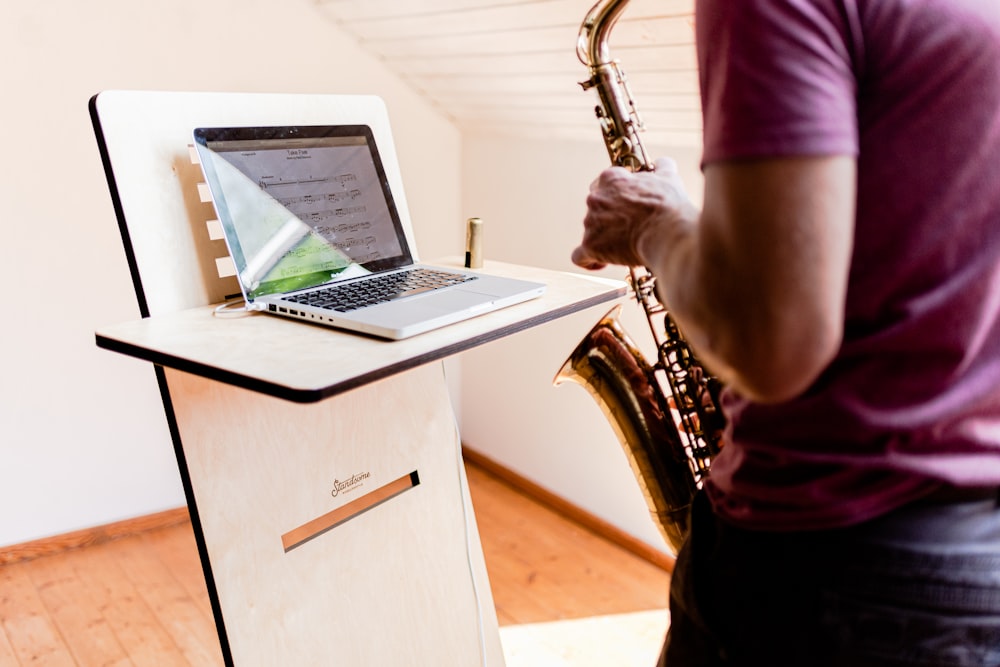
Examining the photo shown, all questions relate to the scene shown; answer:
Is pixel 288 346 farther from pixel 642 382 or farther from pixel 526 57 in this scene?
pixel 526 57

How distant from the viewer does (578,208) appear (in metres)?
2.57

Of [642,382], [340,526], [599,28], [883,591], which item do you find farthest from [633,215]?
[340,526]

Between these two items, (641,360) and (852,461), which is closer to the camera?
(852,461)

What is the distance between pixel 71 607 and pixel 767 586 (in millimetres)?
2168

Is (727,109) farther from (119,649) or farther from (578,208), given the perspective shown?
(119,649)

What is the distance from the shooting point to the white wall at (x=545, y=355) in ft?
8.42

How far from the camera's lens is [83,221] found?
92.0 inches

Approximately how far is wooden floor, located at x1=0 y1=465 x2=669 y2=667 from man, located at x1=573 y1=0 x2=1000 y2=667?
1656 millimetres

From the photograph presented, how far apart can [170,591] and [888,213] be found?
7.57 ft

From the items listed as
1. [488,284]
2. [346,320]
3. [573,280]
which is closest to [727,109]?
[346,320]

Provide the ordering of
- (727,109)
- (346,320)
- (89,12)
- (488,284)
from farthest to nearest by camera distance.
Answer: (89,12) < (488,284) < (346,320) < (727,109)

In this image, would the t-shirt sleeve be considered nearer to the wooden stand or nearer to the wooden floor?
the wooden stand

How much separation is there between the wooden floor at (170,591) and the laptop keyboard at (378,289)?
130 cm

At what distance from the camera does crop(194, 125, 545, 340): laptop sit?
1.17 metres
